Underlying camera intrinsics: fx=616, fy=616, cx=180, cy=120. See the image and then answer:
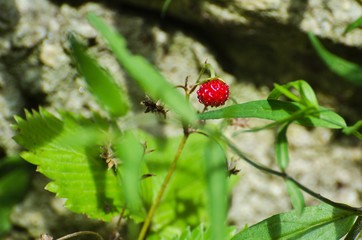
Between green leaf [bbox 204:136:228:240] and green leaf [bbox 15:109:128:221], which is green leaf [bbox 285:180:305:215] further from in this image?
green leaf [bbox 15:109:128:221]

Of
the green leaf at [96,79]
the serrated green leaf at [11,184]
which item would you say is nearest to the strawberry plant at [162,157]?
the green leaf at [96,79]

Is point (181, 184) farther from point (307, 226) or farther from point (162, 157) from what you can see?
point (307, 226)

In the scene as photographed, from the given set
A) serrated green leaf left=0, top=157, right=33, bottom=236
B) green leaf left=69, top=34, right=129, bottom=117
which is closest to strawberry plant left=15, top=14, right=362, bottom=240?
green leaf left=69, top=34, right=129, bottom=117

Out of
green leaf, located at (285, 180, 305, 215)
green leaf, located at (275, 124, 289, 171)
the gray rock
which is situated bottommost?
the gray rock

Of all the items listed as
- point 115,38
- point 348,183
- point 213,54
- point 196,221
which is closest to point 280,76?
point 213,54

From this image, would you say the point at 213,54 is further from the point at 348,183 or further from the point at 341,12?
the point at 348,183
